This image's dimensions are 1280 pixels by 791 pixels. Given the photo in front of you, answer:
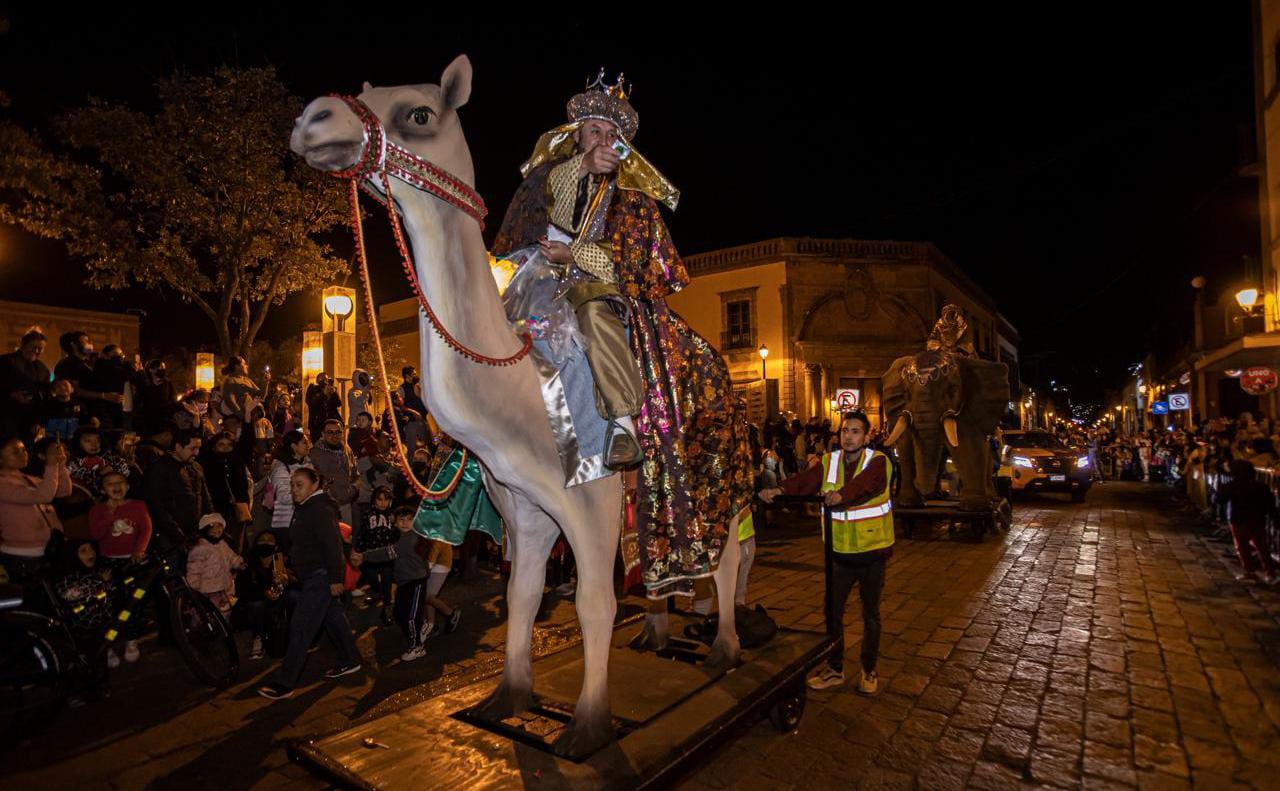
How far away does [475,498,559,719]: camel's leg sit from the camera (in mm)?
3609

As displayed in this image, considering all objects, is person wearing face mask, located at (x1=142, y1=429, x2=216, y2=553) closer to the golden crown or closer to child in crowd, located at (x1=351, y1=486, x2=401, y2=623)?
child in crowd, located at (x1=351, y1=486, x2=401, y2=623)

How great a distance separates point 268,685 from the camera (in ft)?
18.7

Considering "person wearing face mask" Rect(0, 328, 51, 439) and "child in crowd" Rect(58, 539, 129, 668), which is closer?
→ "child in crowd" Rect(58, 539, 129, 668)

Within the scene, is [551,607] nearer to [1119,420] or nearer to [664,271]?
[664,271]

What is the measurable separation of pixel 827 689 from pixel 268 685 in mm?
4307

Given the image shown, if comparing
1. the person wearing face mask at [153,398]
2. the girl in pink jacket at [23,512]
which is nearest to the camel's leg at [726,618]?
the girl in pink jacket at [23,512]

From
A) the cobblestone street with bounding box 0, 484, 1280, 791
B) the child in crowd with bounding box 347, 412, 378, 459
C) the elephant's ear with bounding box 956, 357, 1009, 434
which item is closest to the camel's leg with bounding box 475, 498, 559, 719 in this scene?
the cobblestone street with bounding box 0, 484, 1280, 791

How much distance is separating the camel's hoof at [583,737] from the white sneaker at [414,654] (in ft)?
12.1

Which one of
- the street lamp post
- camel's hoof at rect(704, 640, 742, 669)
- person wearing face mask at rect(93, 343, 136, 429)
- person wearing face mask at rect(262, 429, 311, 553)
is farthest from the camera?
the street lamp post

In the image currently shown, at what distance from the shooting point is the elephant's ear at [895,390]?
12659mm

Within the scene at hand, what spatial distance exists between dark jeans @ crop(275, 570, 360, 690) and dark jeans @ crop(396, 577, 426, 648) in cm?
59

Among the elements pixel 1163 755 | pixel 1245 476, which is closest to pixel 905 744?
pixel 1163 755

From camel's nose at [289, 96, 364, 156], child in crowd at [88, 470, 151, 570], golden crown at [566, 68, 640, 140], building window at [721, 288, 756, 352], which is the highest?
building window at [721, 288, 756, 352]

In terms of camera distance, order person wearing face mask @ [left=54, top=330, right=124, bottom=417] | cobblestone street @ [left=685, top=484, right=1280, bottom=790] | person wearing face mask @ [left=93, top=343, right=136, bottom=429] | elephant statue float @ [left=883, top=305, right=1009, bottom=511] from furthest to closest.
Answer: elephant statue float @ [left=883, top=305, right=1009, bottom=511], person wearing face mask @ [left=93, top=343, right=136, bottom=429], person wearing face mask @ [left=54, top=330, right=124, bottom=417], cobblestone street @ [left=685, top=484, right=1280, bottom=790]
